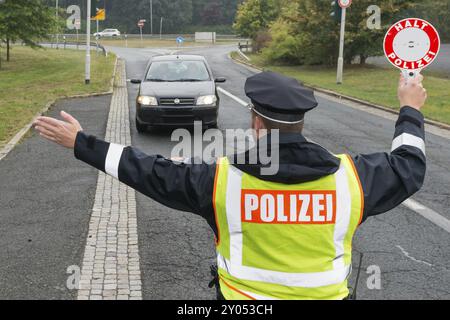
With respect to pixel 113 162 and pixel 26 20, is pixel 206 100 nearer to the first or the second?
pixel 113 162

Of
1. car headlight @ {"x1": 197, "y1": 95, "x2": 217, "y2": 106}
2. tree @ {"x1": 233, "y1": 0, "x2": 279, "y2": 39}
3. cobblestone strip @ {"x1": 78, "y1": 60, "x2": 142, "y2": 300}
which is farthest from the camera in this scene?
tree @ {"x1": 233, "y1": 0, "x2": 279, "y2": 39}

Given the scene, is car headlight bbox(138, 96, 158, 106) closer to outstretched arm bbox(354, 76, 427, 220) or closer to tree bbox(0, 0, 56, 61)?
outstretched arm bbox(354, 76, 427, 220)

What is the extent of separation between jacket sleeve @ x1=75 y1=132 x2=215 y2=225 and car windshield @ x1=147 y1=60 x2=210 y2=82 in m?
11.5

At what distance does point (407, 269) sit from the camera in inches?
209

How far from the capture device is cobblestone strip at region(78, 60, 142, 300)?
4.79 metres

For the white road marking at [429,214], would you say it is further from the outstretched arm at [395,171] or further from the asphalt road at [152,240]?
the outstretched arm at [395,171]

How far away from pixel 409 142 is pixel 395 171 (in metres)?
0.17

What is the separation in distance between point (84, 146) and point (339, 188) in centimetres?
103

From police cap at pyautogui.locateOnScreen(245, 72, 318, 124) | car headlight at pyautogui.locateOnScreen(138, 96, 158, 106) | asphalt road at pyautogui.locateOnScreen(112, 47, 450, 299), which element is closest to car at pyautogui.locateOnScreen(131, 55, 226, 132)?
car headlight at pyautogui.locateOnScreen(138, 96, 158, 106)

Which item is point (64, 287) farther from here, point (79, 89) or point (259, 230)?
point (79, 89)

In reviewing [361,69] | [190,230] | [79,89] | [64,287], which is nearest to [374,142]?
[190,230]

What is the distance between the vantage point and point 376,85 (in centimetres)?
2597

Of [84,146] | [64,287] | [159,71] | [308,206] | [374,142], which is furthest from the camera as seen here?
[159,71]

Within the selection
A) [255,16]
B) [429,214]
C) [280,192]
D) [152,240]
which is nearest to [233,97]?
[429,214]
